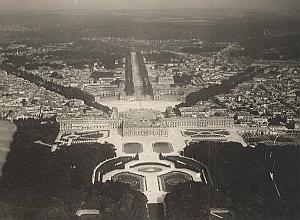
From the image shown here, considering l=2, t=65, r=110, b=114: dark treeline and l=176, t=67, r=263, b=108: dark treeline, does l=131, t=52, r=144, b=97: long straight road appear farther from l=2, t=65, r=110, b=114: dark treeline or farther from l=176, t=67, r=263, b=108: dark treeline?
l=176, t=67, r=263, b=108: dark treeline

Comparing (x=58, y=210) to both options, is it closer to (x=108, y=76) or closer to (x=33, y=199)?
(x=33, y=199)

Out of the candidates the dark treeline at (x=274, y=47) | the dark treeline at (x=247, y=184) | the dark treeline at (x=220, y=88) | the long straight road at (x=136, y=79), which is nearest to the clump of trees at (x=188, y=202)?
the dark treeline at (x=247, y=184)

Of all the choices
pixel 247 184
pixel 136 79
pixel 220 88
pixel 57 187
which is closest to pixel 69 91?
pixel 136 79

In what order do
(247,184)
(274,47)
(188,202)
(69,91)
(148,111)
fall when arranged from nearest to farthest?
(188,202), (247,184), (274,47), (148,111), (69,91)

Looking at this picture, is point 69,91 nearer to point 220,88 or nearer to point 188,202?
point 220,88

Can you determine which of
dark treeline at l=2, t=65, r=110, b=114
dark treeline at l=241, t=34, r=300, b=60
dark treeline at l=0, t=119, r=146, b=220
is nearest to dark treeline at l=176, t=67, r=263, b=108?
dark treeline at l=241, t=34, r=300, b=60

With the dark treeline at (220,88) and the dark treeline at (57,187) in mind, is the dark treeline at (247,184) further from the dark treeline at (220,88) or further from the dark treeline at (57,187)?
the dark treeline at (220,88)
